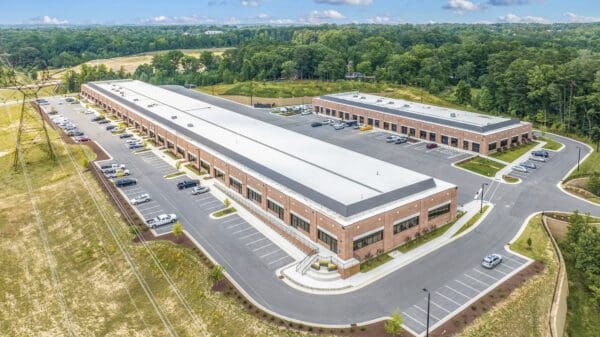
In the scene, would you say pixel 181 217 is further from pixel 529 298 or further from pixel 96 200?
pixel 529 298

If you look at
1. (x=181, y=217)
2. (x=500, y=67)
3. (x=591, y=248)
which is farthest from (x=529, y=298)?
(x=500, y=67)

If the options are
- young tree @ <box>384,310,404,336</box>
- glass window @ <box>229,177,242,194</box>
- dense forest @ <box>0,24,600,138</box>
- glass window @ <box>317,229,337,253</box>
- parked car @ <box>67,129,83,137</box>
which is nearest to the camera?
young tree @ <box>384,310,404,336</box>

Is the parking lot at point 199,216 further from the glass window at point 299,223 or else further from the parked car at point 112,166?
the glass window at point 299,223

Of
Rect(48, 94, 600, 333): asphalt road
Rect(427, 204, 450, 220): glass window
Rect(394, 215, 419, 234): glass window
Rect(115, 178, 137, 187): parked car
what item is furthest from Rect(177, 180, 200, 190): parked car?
Rect(427, 204, 450, 220): glass window

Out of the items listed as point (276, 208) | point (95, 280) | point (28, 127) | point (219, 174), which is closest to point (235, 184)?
point (219, 174)

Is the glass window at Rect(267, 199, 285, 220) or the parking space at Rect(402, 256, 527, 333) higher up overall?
the glass window at Rect(267, 199, 285, 220)

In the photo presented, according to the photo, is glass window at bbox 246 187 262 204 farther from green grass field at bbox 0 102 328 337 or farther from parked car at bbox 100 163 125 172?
parked car at bbox 100 163 125 172

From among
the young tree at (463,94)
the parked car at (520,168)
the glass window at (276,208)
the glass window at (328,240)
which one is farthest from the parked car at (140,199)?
the young tree at (463,94)

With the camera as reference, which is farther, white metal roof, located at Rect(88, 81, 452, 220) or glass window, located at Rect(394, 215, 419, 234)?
white metal roof, located at Rect(88, 81, 452, 220)
